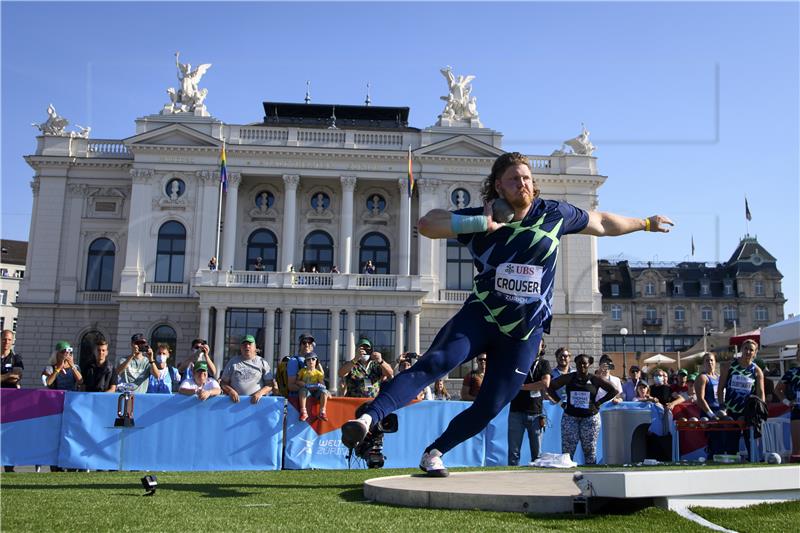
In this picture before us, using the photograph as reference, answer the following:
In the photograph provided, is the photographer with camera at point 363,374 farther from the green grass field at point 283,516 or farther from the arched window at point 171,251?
the arched window at point 171,251

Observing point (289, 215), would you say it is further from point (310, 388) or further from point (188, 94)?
point (310, 388)

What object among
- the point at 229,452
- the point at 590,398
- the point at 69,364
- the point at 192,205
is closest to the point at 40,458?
the point at 69,364

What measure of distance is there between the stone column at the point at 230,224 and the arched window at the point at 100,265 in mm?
6501

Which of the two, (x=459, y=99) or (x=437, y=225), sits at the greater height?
(x=459, y=99)

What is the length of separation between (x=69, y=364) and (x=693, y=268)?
82447 mm

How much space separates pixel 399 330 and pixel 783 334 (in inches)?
1020

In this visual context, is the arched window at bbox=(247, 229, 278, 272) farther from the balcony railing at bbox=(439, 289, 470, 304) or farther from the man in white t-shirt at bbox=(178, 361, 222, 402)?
the man in white t-shirt at bbox=(178, 361, 222, 402)

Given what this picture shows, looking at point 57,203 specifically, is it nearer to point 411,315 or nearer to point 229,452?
point 411,315

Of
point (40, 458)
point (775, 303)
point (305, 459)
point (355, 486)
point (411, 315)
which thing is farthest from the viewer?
point (775, 303)

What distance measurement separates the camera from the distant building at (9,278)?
87000 mm

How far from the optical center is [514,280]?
536 centimetres

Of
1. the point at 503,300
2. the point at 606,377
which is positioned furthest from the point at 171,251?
the point at 503,300

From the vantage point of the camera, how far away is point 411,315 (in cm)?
4241

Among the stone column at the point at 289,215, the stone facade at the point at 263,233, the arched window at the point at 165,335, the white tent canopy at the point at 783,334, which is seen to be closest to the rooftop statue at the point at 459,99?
the stone facade at the point at 263,233
